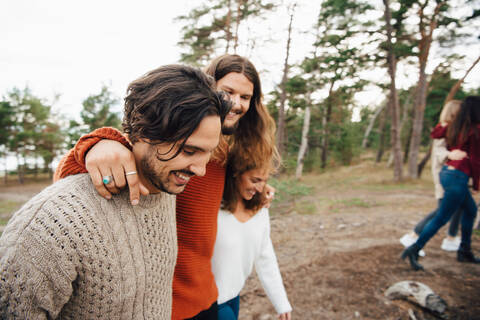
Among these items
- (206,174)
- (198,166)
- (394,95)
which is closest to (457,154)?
(206,174)

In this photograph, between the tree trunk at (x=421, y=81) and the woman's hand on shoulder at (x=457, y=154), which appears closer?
the woman's hand on shoulder at (x=457, y=154)

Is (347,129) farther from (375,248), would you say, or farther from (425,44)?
(375,248)

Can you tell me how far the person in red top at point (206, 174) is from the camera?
2.92ft

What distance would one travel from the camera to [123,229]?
0.90 m

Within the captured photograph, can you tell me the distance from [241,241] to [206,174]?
57 cm

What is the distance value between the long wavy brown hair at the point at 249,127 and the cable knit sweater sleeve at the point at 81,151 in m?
0.69

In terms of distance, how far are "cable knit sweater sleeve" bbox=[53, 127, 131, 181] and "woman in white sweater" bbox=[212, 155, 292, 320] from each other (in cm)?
90

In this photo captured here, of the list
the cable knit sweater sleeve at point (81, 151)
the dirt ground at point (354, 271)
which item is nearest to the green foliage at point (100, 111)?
the dirt ground at point (354, 271)

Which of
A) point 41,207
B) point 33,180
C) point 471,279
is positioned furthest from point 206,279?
point 33,180

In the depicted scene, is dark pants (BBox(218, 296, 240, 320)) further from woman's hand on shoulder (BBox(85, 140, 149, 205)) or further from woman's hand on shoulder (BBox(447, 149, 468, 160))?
woman's hand on shoulder (BBox(447, 149, 468, 160))

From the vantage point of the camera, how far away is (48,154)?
69.3 ft

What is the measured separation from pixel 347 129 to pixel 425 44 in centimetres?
590

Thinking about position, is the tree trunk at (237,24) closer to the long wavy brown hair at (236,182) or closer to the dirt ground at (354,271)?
the dirt ground at (354,271)

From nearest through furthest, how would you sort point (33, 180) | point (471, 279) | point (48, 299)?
point (48, 299)
point (471, 279)
point (33, 180)
